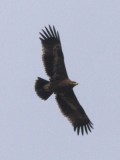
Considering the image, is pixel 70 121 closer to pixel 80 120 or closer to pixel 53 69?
pixel 80 120

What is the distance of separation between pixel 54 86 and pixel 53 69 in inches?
20.2

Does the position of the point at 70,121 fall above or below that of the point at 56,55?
below

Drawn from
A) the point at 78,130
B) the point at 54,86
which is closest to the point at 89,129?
the point at 78,130

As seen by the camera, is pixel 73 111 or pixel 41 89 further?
pixel 73 111

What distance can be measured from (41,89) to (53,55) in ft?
3.86

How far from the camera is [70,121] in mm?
23297

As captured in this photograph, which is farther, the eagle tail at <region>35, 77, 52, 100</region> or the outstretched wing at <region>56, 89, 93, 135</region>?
the outstretched wing at <region>56, 89, 93, 135</region>

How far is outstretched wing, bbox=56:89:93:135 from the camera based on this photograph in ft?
75.8

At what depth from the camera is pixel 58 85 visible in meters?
22.6

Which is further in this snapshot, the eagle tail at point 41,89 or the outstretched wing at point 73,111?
the outstretched wing at point 73,111

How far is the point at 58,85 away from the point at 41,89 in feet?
1.93

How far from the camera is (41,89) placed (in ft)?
73.3

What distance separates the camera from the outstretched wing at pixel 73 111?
2309cm

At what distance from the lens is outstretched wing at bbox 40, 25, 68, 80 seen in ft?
74.1
